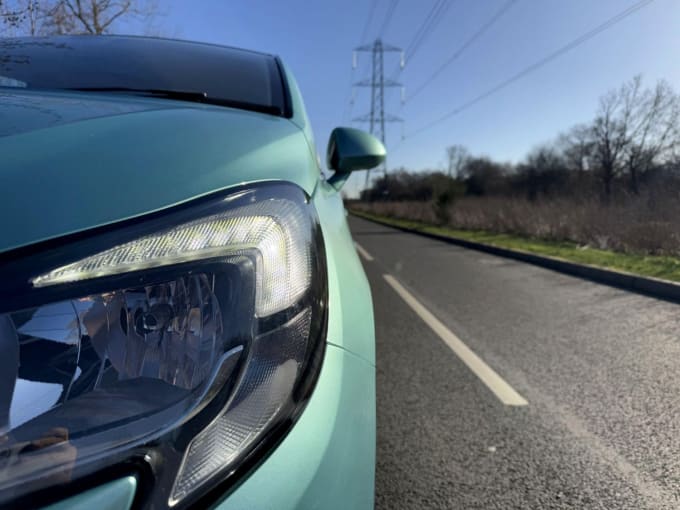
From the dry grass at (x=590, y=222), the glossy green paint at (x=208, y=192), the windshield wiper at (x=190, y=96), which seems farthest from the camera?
the dry grass at (x=590, y=222)

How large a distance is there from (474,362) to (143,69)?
9.68ft

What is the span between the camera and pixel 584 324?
196 inches

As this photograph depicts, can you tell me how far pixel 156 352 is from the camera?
77cm

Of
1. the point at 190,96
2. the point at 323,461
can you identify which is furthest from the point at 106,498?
the point at 190,96

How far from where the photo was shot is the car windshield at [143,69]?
1.89 metres

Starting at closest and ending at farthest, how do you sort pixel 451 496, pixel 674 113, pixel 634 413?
pixel 451 496 → pixel 634 413 → pixel 674 113

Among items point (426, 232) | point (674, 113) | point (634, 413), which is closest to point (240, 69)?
point (634, 413)

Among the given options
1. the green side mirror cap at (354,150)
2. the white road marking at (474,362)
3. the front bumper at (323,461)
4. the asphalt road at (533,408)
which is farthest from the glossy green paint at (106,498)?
the white road marking at (474,362)

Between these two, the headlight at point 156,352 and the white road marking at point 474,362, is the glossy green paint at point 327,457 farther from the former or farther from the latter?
the white road marking at point 474,362

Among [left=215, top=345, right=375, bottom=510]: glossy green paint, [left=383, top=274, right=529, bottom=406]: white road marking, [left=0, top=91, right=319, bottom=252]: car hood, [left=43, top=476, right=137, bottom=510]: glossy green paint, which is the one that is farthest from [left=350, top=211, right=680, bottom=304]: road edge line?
[left=43, top=476, right=137, bottom=510]: glossy green paint

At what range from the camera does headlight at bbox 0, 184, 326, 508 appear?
69cm

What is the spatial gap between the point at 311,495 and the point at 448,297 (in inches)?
233

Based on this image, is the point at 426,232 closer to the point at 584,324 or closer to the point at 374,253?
the point at 374,253

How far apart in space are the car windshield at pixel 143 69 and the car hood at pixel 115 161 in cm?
61
